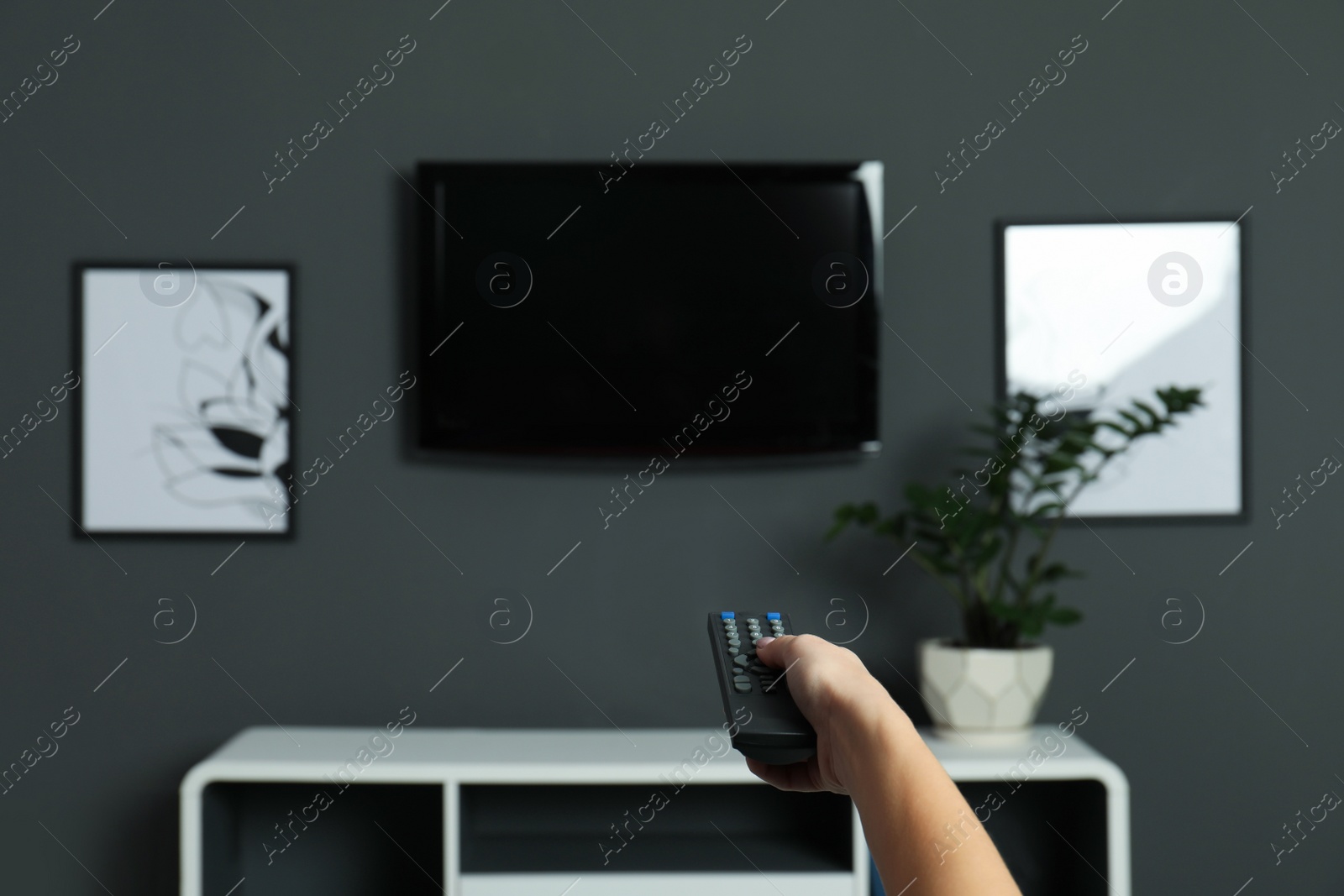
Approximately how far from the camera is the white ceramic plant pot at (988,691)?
1765 mm

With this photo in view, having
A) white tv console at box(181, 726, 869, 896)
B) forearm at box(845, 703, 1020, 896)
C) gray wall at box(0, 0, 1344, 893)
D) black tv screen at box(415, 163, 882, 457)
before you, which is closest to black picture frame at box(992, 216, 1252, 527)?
gray wall at box(0, 0, 1344, 893)

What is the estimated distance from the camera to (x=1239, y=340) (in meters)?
2.03

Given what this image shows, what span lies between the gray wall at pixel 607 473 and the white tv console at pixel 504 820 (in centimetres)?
15

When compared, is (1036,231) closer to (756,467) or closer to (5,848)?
(756,467)

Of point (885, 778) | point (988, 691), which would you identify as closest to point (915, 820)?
point (885, 778)

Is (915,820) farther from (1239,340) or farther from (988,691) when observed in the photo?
(1239,340)

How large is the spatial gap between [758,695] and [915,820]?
0.92ft

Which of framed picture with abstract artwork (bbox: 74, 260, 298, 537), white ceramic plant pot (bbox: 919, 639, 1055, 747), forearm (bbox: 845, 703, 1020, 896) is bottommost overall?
white ceramic plant pot (bbox: 919, 639, 1055, 747)

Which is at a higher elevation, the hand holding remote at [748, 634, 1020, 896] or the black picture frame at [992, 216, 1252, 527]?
the black picture frame at [992, 216, 1252, 527]

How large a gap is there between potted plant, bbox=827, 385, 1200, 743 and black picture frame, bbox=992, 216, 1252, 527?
0.11 metres

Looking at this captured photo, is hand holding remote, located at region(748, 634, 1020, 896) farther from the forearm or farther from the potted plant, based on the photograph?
the potted plant

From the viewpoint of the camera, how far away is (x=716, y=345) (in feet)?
6.41

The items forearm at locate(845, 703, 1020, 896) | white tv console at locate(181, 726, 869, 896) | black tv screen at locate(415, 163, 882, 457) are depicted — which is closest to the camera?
forearm at locate(845, 703, 1020, 896)

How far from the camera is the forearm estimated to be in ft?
1.82
